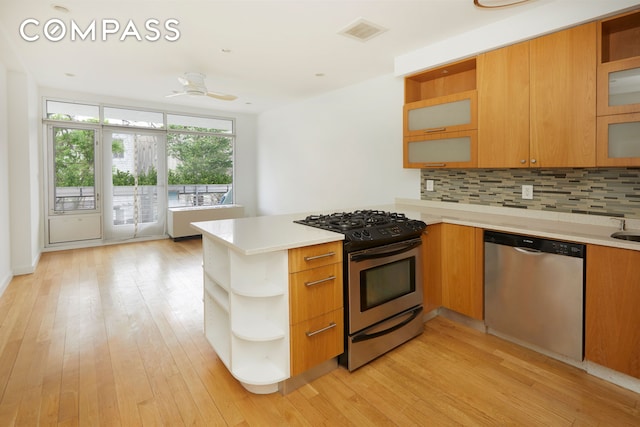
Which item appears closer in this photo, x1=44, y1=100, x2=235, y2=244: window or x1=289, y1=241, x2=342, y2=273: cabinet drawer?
Answer: x1=289, y1=241, x2=342, y2=273: cabinet drawer

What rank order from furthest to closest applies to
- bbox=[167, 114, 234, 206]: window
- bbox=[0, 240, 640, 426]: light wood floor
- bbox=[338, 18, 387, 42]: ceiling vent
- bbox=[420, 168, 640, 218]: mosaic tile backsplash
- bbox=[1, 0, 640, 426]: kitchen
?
bbox=[167, 114, 234, 206]: window, bbox=[1, 0, 640, 426]: kitchen, bbox=[338, 18, 387, 42]: ceiling vent, bbox=[420, 168, 640, 218]: mosaic tile backsplash, bbox=[0, 240, 640, 426]: light wood floor

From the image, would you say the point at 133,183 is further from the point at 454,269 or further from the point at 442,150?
the point at 454,269

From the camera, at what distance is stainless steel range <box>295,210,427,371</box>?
2137mm

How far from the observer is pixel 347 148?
492cm

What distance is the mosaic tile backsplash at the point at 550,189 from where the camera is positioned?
2.38 meters

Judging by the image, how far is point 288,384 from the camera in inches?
77.7

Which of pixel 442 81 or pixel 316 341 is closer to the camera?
pixel 316 341

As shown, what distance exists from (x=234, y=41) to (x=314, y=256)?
2.54 m

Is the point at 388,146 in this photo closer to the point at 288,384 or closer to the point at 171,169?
the point at 288,384

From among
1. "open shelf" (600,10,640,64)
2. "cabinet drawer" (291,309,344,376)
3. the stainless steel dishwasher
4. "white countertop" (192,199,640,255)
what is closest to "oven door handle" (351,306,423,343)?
"cabinet drawer" (291,309,344,376)

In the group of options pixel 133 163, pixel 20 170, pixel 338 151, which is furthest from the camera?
pixel 133 163

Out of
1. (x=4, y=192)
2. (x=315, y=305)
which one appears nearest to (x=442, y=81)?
(x=315, y=305)

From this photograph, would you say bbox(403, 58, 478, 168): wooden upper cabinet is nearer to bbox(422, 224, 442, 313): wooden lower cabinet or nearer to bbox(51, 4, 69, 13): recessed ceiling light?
bbox(422, 224, 442, 313): wooden lower cabinet

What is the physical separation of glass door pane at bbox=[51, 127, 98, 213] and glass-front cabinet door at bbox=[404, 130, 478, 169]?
551 cm
